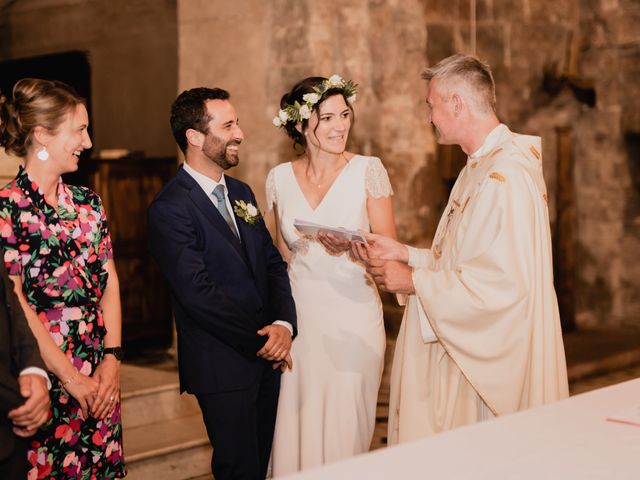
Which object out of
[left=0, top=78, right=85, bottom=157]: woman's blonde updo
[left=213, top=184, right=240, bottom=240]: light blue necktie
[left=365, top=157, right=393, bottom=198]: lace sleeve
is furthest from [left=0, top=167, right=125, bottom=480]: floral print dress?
[left=365, top=157, right=393, bottom=198]: lace sleeve

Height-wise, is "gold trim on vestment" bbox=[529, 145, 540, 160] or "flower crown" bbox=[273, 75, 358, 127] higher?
"flower crown" bbox=[273, 75, 358, 127]

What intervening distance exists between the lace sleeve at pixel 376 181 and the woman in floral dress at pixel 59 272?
1224mm

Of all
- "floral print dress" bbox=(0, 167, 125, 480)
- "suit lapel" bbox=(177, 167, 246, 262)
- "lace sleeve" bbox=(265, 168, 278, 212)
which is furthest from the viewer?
"lace sleeve" bbox=(265, 168, 278, 212)

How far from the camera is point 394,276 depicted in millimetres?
3256

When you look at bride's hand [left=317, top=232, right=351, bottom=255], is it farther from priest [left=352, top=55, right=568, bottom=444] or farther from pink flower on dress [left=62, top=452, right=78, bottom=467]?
pink flower on dress [left=62, top=452, right=78, bottom=467]

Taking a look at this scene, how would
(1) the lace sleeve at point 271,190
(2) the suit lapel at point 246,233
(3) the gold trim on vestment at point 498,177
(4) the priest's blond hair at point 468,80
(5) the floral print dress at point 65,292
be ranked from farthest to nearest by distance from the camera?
1. (1) the lace sleeve at point 271,190
2. (2) the suit lapel at point 246,233
3. (4) the priest's blond hair at point 468,80
4. (3) the gold trim on vestment at point 498,177
5. (5) the floral print dress at point 65,292

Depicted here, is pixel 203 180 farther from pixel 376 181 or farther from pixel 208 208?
pixel 376 181

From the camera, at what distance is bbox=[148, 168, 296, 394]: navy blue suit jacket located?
3.30 metres

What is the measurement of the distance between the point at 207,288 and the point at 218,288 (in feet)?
0.19

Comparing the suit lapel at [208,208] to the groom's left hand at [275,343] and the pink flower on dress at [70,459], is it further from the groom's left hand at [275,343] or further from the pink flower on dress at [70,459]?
the pink flower on dress at [70,459]

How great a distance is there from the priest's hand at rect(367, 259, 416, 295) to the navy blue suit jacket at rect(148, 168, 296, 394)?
0.48m

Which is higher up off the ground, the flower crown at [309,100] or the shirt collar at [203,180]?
the flower crown at [309,100]

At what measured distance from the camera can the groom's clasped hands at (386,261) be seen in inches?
128

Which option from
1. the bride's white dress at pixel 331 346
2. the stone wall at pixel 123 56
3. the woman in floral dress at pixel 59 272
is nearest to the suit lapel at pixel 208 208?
the woman in floral dress at pixel 59 272
